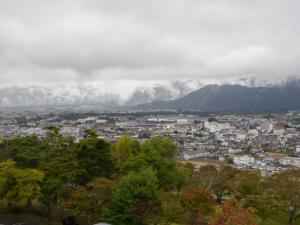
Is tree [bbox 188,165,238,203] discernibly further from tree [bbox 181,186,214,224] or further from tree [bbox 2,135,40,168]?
tree [bbox 2,135,40,168]

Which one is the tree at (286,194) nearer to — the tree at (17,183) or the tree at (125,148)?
the tree at (125,148)

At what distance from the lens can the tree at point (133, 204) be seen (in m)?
22.8

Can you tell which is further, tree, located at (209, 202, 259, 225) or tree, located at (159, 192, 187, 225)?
tree, located at (159, 192, 187, 225)

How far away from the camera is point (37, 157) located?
28500 millimetres

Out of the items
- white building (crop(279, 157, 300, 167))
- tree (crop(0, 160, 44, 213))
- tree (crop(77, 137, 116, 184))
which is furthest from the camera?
white building (crop(279, 157, 300, 167))

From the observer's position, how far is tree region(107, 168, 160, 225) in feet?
74.9

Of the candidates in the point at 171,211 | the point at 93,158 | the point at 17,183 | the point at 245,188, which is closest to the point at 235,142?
the point at 245,188

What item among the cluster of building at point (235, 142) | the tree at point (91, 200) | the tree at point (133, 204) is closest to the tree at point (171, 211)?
the tree at point (133, 204)

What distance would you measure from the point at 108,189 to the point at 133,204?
7.40 ft

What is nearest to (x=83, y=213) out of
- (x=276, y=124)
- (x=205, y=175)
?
(x=205, y=175)

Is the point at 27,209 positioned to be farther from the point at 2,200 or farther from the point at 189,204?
the point at 189,204

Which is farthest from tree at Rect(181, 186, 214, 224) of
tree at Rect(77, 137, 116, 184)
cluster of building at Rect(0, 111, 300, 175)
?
cluster of building at Rect(0, 111, 300, 175)

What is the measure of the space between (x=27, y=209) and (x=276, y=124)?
151 metres

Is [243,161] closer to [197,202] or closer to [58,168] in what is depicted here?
[197,202]
